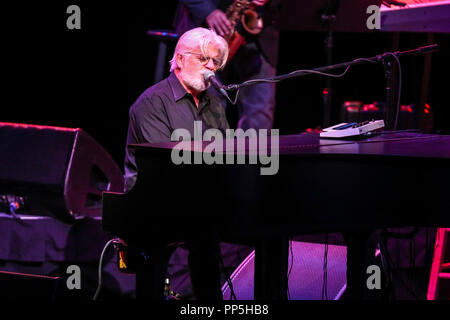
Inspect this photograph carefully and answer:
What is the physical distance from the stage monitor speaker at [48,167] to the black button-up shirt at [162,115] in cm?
86

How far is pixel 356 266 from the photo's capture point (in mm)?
2990

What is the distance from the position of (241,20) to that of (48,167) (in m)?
1.82

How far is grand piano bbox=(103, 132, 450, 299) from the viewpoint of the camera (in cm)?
250

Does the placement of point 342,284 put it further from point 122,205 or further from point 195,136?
point 122,205

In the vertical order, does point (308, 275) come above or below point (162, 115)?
below

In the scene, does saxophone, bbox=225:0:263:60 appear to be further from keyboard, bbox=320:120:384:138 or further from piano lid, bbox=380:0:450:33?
keyboard, bbox=320:120:384:138

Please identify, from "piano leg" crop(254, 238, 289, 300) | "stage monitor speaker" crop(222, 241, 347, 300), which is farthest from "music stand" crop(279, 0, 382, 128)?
"piano leg" crop(254, 238, 289, 300)

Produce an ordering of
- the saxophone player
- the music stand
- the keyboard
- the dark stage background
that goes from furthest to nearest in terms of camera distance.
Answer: the dark stage background < the saxophone player < the music stand < the keyboard

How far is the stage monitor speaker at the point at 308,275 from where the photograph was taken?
11.8 feet

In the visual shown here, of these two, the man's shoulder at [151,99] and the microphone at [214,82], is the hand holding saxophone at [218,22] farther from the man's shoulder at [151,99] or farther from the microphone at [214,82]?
the microphone at [214,82]

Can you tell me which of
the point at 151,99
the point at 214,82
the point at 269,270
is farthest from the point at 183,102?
the point at 269,270

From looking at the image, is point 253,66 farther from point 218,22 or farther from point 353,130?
point 353,130

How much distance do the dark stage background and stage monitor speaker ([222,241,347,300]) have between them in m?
2.63
